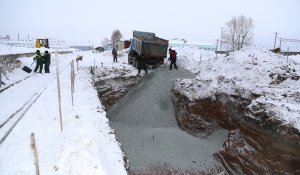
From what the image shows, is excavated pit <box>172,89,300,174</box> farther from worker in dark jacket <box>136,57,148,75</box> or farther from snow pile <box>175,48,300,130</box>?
worker in dark jacket <box>136,57,148,75</box>

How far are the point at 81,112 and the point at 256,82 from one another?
1164cm

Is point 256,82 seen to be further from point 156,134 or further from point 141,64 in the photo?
point 141,64

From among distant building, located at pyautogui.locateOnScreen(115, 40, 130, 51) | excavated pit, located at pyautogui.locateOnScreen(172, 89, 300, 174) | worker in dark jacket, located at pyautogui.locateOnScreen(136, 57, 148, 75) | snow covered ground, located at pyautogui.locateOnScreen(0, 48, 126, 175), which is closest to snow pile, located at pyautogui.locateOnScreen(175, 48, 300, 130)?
excavated pit, located at pyautogui.locateOnScreen(172, 89, 300, 174)

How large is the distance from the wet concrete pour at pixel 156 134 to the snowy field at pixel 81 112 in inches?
85.4

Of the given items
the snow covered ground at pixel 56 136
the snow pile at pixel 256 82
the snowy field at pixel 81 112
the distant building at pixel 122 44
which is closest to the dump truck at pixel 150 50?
the snowy field at pixel 81 112

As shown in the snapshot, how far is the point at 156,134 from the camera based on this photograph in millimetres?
14961

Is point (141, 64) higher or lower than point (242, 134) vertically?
higher

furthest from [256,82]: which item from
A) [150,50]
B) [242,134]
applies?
[150,50]

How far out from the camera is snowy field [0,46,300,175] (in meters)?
6.77

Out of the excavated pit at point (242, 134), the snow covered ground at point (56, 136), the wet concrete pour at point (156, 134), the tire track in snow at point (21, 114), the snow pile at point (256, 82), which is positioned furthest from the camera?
the wet concrete pour at point (156, 134)

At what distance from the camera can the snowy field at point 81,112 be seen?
6.77m

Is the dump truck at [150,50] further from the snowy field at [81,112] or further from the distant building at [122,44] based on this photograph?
the distant building at [122,44]

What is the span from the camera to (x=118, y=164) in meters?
7.78

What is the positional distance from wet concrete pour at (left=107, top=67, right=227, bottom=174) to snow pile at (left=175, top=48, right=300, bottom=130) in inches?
76.1
